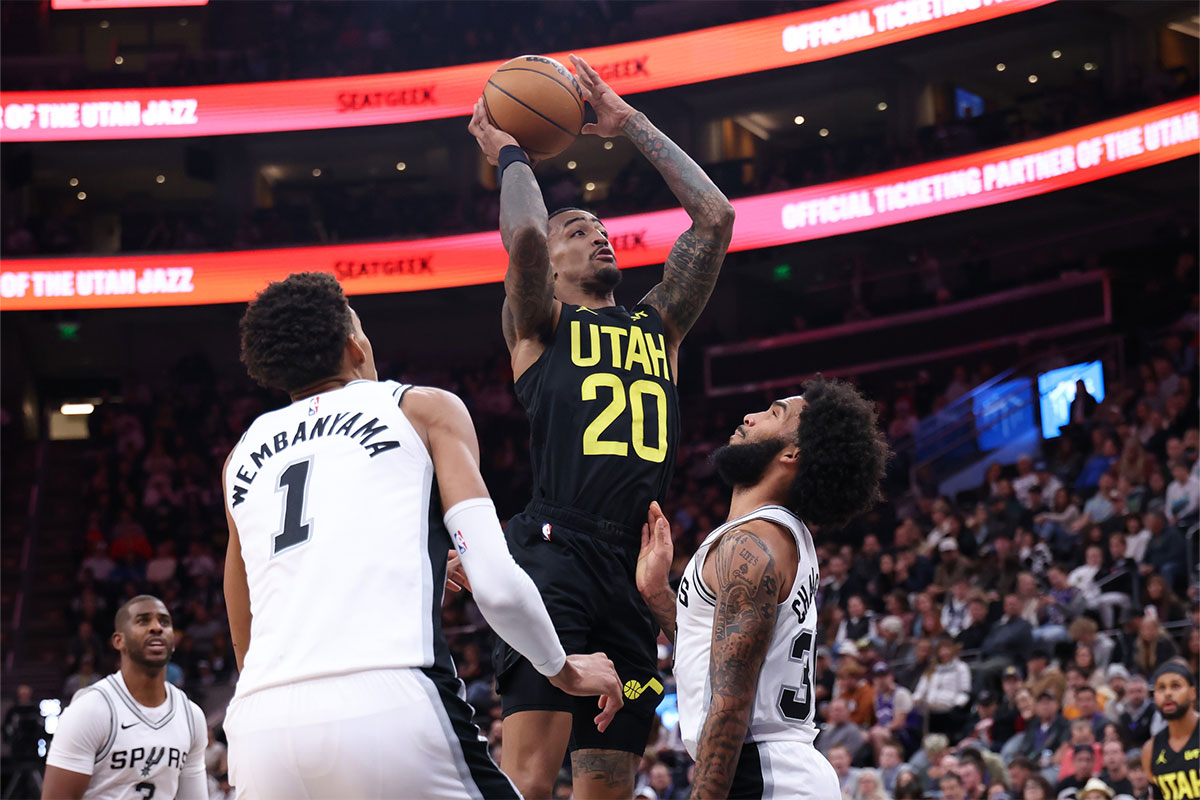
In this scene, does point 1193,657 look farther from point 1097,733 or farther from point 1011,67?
point 1011,67

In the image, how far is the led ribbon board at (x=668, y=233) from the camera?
61.3 ft

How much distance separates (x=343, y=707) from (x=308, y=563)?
1.15ft

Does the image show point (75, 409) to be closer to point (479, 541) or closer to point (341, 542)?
point (341, 542)

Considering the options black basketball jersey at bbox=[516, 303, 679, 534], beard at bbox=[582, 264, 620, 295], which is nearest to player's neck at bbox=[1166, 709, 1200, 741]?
black basketball jersey at bbox=[516, 303, 679, 534]

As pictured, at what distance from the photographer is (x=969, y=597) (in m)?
13.2

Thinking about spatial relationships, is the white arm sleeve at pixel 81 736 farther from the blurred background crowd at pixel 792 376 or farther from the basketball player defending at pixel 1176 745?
the basketball player defending at pixel 1176 745

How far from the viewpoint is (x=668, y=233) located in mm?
21109

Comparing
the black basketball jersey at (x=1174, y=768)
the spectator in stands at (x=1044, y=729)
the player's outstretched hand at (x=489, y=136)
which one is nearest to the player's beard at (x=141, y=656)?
the player's outstretched hand at (x=489, y=136)

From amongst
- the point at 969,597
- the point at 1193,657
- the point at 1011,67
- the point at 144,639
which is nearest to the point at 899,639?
the point at 969,597

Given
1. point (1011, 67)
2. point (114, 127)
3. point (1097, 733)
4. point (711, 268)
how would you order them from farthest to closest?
point (1011, 67) < point (114, 127) < point (1097, 733) < point (711, 268)

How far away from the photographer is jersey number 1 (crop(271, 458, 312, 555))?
10.6ft

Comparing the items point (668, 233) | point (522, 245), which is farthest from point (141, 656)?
point (668, 233)

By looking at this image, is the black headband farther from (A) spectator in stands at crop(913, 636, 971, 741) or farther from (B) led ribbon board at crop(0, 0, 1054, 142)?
(B) led ribbon board at crop(0, 0, 1054, 142)

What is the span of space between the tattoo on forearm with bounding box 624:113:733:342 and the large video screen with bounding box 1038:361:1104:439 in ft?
44.3
